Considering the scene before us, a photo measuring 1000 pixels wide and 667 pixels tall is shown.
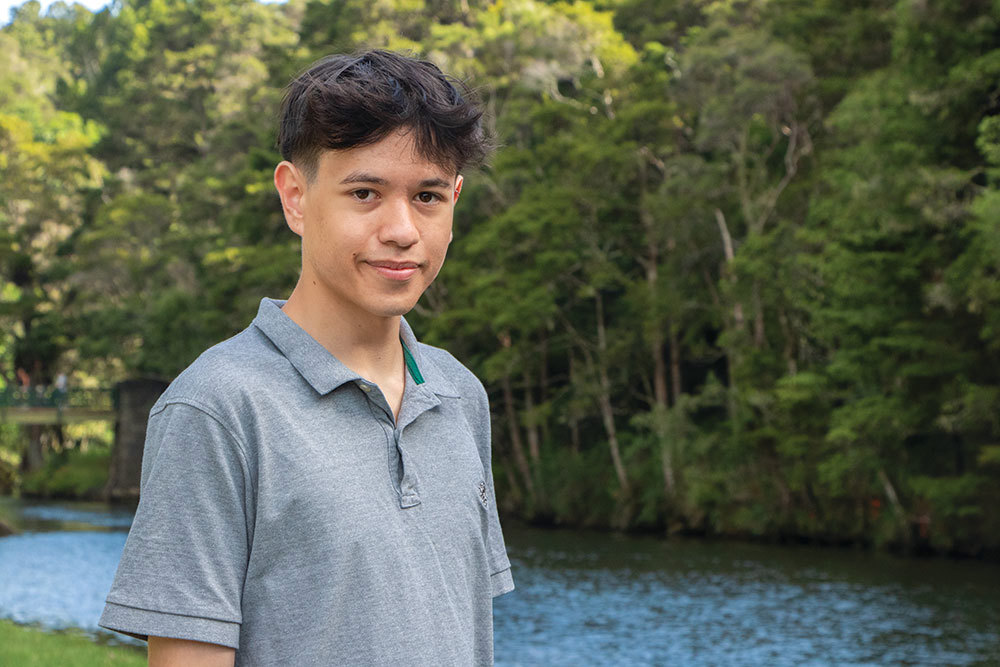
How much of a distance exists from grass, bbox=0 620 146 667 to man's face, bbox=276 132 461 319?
8.35m

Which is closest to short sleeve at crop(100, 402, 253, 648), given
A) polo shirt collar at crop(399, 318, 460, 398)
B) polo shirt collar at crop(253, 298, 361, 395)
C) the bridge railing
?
polo shirt collar at crop(253, 298, 361, 395)

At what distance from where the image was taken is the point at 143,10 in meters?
74.1

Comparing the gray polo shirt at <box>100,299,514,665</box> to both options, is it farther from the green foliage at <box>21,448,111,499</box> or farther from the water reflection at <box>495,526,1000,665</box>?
the green foliage at <box>21,448,111,499</box>

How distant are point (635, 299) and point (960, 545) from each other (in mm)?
10988

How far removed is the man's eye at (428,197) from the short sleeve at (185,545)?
1.51 feet

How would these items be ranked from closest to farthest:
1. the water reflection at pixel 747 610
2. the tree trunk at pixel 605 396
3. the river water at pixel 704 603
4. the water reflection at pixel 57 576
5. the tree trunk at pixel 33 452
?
the water reflection at pixel 747 610 < the river water at pixel 704 603 < the water reflection at pixel 57 576 < the tree trunk at pixel 605 396 < the tree trunk at pixel 33 452

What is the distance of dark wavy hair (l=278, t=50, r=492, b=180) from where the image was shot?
1.79m

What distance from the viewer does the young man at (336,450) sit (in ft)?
5.37

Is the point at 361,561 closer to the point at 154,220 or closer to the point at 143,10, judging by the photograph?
the point at 154,220

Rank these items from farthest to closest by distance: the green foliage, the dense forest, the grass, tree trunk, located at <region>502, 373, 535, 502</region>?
1. the green foliage
2. tree trunk, located at <region>502, 373, 535, 502</region>
3. the dense forest
4. the grass

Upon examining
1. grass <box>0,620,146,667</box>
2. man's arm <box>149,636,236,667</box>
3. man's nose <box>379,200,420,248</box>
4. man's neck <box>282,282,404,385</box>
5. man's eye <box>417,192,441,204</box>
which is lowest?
grass <box>0,620,146,667</box>

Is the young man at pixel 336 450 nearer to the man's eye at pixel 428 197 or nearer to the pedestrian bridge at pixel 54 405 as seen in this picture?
the man's eye at pixel 428 197

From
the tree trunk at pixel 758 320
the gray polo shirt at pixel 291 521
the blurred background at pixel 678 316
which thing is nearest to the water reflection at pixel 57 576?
the blurred background at pixel 678 316

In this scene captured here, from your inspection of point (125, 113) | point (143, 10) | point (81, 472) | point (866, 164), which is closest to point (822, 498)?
point (866, 164)
